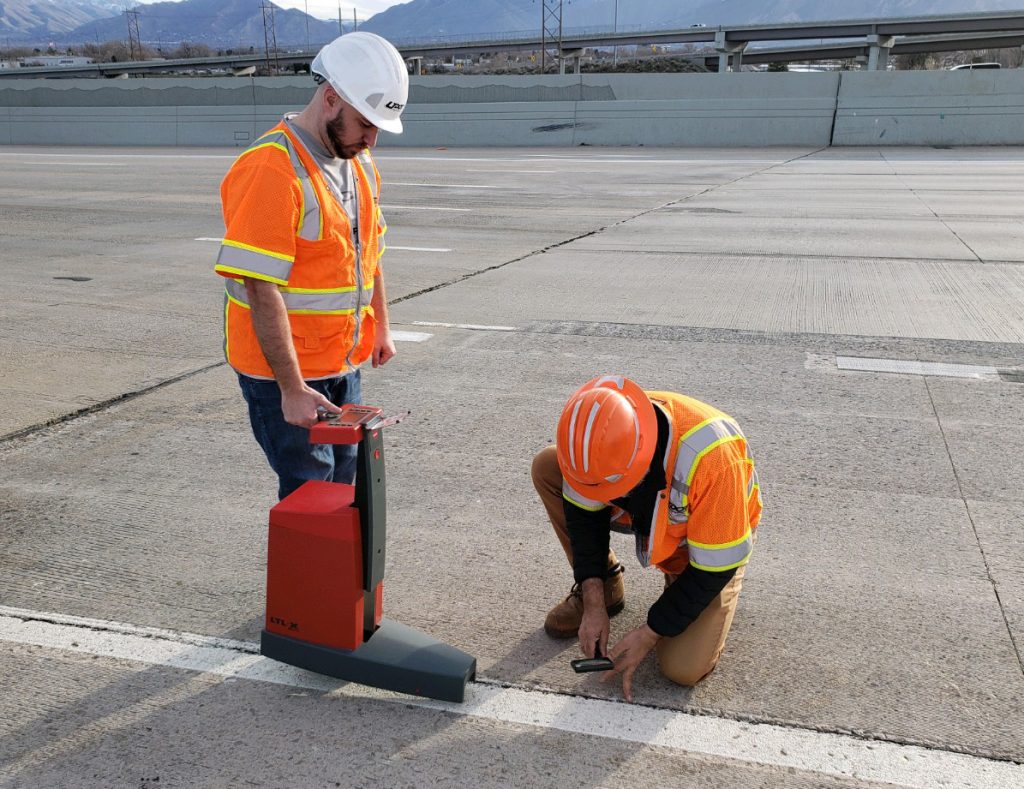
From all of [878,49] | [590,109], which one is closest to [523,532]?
[590,109]

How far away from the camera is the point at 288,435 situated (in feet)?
10.1

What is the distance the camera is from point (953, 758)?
103 inches

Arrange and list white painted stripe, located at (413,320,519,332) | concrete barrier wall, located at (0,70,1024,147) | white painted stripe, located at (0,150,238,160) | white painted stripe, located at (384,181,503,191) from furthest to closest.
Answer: white painted stripe, located at (0,150,238,160)
concrete barrier wall, located at (0,70,1024,147)
white painted stripe, located at (384,181,503,191)
white painted stripe, located at (413,320,519,332)

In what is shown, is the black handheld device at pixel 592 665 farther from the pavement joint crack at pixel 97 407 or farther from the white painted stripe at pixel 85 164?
the white painted stripe at pixel 85 164

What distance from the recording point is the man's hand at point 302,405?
9.28ft

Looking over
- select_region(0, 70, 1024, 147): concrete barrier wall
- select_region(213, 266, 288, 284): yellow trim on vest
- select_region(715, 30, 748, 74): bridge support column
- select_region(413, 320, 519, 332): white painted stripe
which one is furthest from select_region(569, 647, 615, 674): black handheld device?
select_region(715, 30, 748, 74): bridge support column

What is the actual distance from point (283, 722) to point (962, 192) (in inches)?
596

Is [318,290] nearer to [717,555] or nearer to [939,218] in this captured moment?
[717,555]

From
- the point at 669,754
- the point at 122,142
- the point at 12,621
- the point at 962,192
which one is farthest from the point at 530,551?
the point at 122,142

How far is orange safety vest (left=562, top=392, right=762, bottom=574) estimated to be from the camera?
8.91 ft

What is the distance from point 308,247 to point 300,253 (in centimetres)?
3

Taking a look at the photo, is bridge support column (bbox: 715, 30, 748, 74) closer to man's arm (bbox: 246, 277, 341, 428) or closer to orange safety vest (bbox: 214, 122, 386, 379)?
orange safety vest (bbox: 214, 122, 386, 379)

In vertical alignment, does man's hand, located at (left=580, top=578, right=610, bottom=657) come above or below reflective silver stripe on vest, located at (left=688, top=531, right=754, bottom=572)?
below

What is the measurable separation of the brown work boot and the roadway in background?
7 cm
